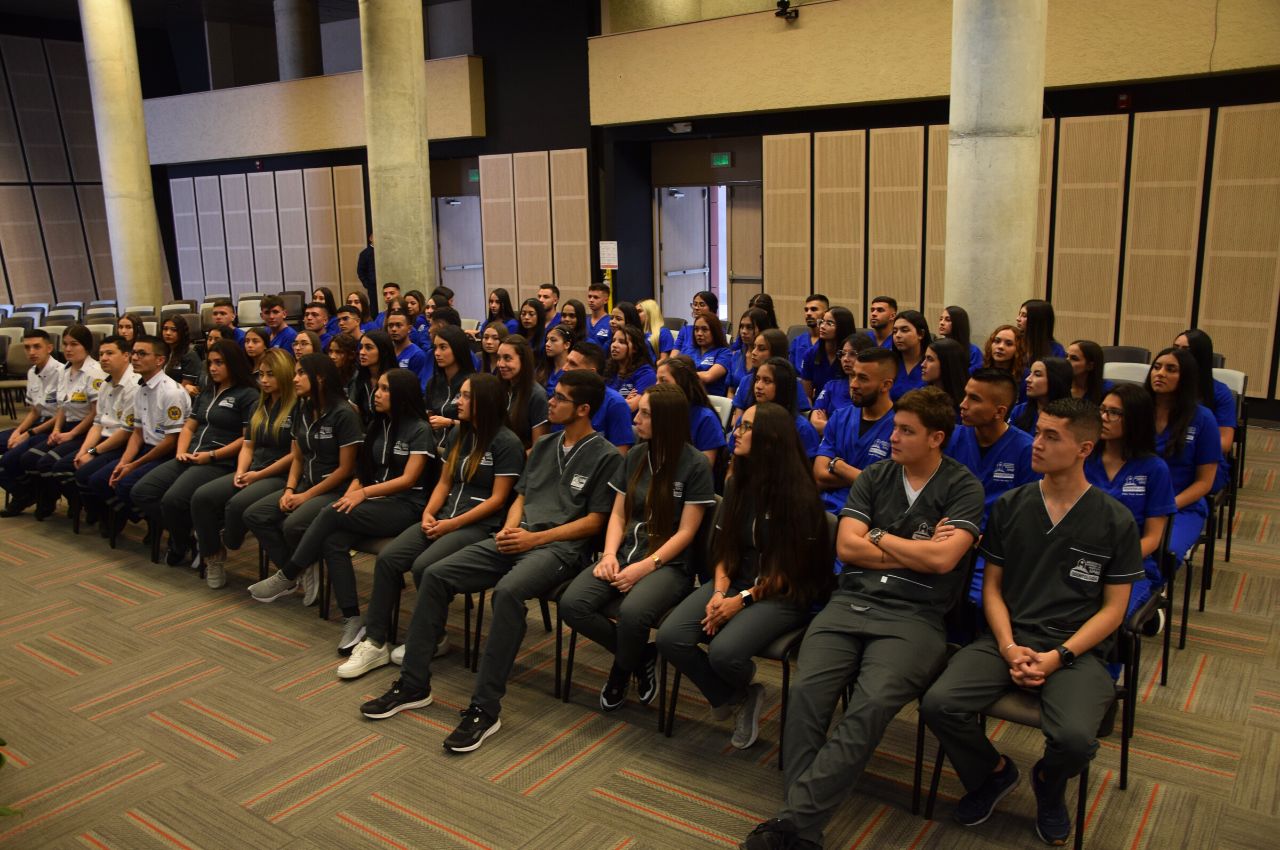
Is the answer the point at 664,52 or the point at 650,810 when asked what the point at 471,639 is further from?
the point at 664,52

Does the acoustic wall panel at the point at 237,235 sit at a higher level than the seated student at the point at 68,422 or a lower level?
higher

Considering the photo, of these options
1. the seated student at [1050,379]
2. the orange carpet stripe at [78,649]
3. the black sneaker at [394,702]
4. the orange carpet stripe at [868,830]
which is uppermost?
the seated student at [1050,379]

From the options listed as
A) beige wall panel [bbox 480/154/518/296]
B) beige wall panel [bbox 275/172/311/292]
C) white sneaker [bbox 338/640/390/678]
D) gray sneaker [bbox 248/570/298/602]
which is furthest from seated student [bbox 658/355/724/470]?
beige wall panel [bbox 275/172/311/292]

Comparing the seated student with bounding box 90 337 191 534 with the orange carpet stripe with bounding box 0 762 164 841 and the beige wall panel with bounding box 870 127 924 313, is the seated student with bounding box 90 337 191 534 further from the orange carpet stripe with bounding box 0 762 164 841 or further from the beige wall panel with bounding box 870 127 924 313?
the beige wall panel with bounding box 870 127 924 313

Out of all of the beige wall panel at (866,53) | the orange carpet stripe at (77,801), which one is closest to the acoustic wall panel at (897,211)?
the beige wall panel at (866,53)

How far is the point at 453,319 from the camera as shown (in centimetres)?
764

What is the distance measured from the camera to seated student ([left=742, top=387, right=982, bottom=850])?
3035 mm

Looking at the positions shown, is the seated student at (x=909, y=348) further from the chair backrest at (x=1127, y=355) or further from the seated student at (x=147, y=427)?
the seated student at (x=147, y=427)

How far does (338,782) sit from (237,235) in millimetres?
14837

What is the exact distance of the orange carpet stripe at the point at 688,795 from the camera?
3352 mm

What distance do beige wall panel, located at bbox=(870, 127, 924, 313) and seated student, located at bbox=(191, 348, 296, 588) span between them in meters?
6.31

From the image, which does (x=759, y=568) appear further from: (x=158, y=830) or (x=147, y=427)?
(x=147, y=427)

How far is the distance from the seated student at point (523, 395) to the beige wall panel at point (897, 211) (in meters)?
5.42

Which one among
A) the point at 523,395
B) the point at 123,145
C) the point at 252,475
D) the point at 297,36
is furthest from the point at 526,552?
the point at 297,36
